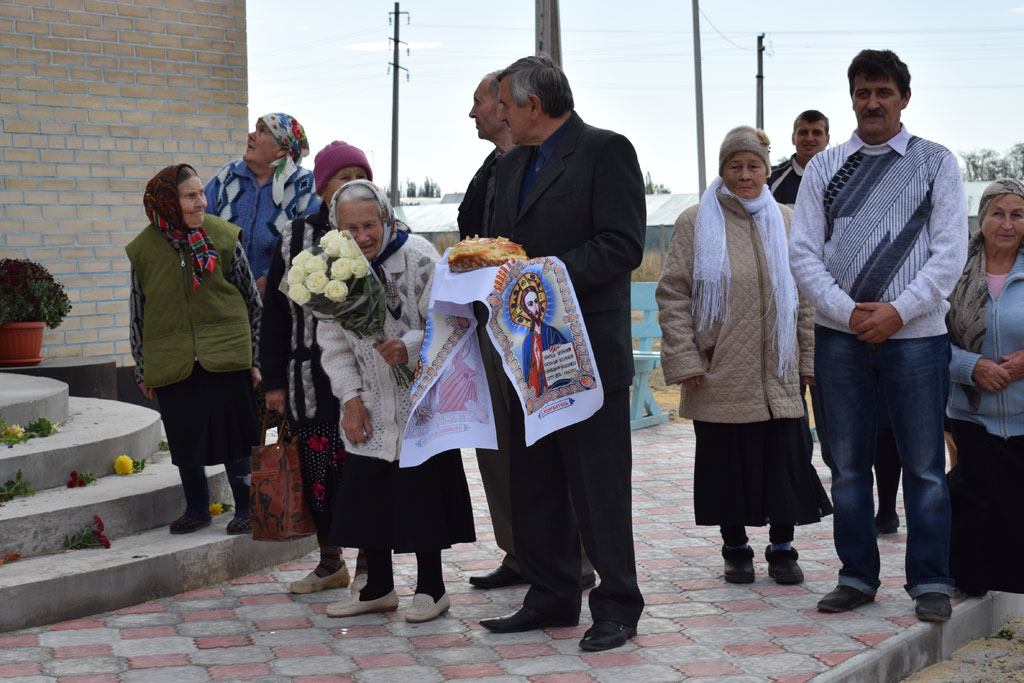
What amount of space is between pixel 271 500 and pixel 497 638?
44.6 inches

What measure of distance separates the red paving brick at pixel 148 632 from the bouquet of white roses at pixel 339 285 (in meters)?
1.41

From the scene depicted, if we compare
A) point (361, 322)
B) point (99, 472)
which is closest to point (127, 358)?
point (99, 472)

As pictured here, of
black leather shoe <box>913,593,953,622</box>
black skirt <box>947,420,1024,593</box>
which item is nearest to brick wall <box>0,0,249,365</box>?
black skirt <box>947,420,1024,593</box>

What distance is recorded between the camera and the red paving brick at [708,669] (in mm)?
4221

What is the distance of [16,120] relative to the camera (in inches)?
378

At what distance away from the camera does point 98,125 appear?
32.6 feet

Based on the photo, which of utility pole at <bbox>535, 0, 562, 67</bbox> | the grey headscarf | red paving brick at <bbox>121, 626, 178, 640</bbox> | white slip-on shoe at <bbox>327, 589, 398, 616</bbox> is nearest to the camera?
red paving brick at <bbox>121, 626, 178, 640</bbox>

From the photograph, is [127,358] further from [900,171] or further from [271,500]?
[900,171]

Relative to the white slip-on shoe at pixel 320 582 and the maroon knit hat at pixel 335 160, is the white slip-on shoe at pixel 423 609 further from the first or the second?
the maroon knit hat at pixel 335 160

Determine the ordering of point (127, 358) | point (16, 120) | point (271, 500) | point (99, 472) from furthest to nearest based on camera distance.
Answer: point (127, 358) → point (16, 120) → point (99, 472) → point (271, 500)

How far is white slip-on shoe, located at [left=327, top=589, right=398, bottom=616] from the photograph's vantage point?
504cm

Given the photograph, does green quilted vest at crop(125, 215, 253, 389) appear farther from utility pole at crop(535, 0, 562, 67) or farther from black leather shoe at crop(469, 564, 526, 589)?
utility pole at crop(535, 0, 562, 67)

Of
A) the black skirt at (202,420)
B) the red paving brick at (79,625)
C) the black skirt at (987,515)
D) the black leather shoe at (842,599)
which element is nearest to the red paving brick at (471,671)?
the black leather shoe at (842,599)

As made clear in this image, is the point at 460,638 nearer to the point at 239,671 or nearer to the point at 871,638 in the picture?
the point at 239,671
